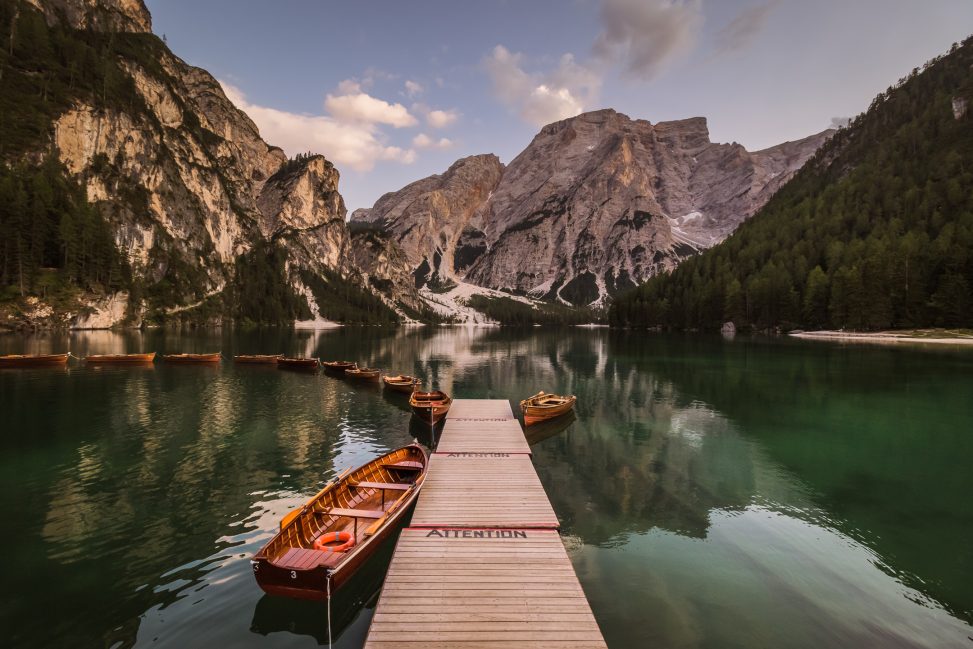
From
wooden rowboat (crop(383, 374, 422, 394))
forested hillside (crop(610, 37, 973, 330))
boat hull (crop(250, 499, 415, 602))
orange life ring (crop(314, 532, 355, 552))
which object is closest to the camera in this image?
boat hull (crop(250, 499, 415, 602))

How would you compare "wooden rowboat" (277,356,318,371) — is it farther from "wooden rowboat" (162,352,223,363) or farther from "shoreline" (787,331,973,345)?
"shoreline" (787,331,973,345)

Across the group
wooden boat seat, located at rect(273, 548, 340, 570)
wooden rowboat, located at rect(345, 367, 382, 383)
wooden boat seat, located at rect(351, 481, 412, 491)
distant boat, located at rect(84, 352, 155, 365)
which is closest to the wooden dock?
wooden boat seat, located at rect(351, 481, 412, 491)

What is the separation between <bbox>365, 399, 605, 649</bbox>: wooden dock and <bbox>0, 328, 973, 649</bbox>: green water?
180 cm

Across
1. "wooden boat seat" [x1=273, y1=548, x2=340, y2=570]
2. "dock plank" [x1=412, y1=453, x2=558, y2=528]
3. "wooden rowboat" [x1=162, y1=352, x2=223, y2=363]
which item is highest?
"wooden rowboat" [x1=162, y1=352, x2=223, y2=363]

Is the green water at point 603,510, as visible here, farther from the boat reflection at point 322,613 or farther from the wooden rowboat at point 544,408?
the wooden rowboat at point 544,408

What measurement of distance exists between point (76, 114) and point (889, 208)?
980 feet

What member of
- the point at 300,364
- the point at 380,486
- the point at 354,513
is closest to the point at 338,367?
the point at 300,364

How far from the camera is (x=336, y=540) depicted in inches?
583

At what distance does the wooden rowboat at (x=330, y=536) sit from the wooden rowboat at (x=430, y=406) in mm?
14094

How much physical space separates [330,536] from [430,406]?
20.5 metres

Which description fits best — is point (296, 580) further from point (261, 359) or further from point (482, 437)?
point (261, 359)

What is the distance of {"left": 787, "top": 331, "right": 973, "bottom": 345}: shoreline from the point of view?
103312 millimetres

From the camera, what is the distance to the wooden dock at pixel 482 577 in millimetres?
10148

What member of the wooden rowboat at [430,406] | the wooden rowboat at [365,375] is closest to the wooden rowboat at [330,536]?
the wooden rowboat at [430,406]
